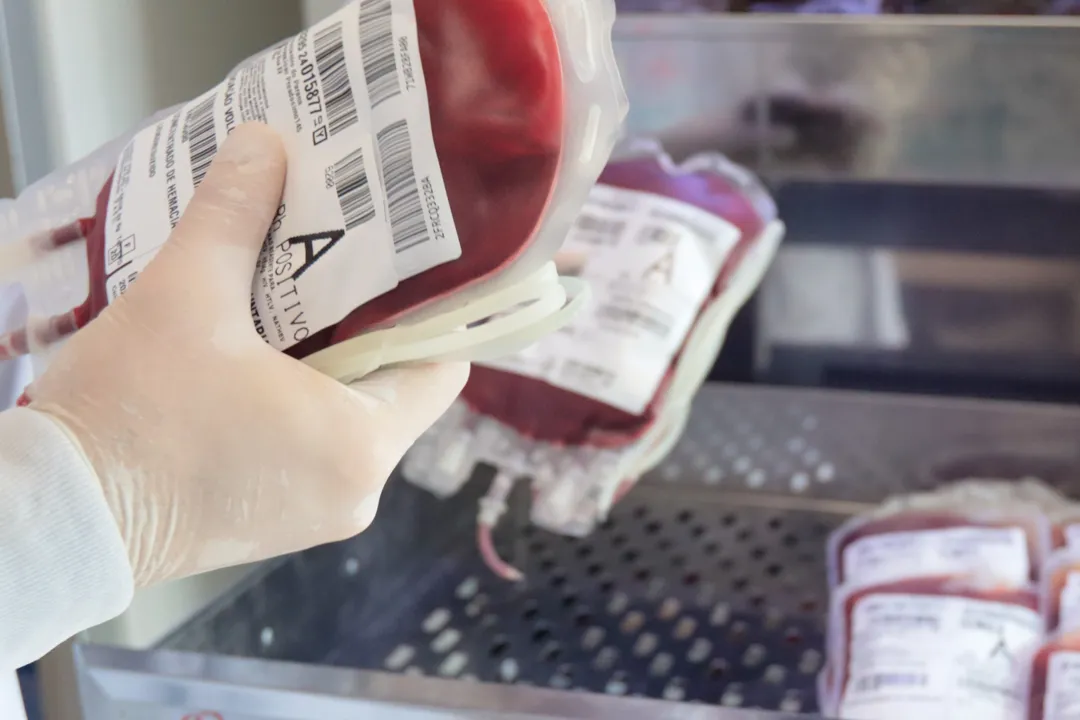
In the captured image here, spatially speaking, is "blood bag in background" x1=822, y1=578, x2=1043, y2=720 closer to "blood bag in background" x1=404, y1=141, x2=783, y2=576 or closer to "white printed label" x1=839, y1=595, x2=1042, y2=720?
"white printed label" x1=839, y1=595, x2=1042, y2=720

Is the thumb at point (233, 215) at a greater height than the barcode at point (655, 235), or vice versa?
the thumb at point (233, 215)

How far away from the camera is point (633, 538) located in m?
0.85

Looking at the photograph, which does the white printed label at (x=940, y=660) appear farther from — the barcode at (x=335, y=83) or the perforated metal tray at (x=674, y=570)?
the barcode at (x=335, y=83)

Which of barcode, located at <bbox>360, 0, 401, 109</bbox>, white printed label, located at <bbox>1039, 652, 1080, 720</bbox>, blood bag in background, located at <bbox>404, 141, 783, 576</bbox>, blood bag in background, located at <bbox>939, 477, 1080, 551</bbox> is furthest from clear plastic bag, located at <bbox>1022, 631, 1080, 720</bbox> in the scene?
barcode, located at <bbox>360, 0, 401, 109</bbox>

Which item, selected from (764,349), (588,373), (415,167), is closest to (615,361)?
(588,373)

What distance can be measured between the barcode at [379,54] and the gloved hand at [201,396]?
0.05 metres

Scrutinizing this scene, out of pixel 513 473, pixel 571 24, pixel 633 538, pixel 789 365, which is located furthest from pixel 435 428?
pixel 571 24

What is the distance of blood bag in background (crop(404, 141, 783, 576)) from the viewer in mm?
679

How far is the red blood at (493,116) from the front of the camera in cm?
34

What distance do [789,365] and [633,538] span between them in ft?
0.67

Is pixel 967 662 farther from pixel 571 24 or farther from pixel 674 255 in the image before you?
pixel 571 24

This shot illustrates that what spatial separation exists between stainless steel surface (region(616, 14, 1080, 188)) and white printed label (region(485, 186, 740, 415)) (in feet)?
0.27

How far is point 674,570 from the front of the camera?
0.80m

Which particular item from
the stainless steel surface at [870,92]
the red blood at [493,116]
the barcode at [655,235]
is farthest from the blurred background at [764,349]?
the red blood at [493,116]
